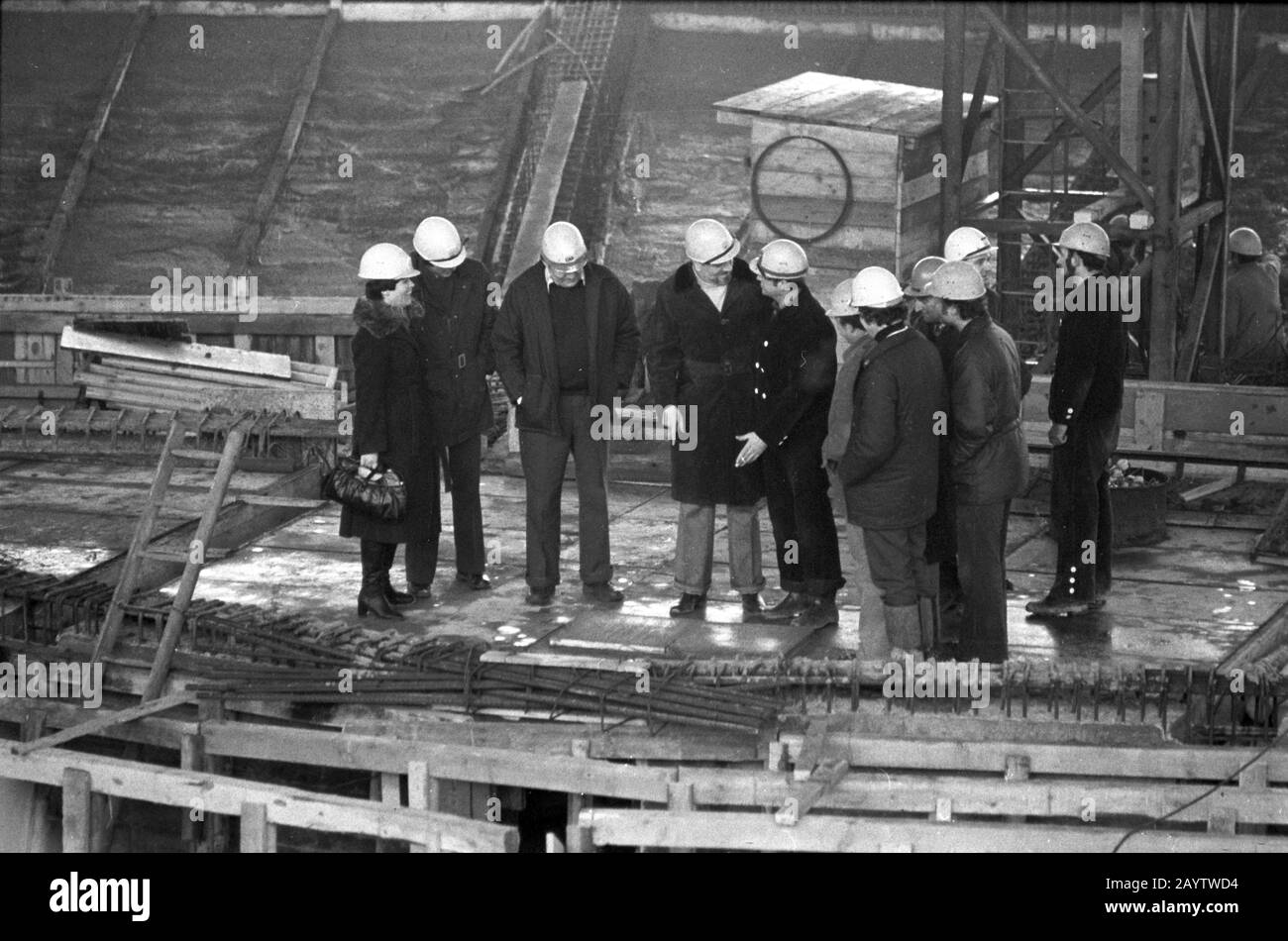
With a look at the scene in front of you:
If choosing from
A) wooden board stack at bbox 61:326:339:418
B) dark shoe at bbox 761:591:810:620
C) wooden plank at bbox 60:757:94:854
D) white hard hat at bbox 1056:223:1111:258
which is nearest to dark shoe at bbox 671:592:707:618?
dark shoe at bbox 761:591:810:620

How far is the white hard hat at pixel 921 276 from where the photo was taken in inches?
389

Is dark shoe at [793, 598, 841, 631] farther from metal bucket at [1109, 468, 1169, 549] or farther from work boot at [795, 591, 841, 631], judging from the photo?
metal bucket at [1109, 468, 1169, 549]

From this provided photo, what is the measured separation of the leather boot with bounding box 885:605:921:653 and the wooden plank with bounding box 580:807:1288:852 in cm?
135

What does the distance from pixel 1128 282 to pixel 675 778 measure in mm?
4452

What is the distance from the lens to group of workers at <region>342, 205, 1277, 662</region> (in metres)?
9.59

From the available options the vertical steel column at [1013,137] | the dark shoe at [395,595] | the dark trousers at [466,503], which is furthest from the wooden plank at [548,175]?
the dark shoe at [395,595]

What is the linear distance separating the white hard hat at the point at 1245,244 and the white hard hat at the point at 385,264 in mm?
7390

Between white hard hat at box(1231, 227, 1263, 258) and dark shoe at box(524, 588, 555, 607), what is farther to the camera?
white hard hat at box(1231, 227, 1263, 258)

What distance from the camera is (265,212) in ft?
69.4

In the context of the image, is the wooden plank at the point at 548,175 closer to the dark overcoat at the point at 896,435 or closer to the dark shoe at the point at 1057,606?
the dark shoe at the point at 1057,606

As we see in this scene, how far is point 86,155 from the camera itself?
22047mm
